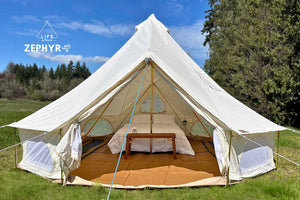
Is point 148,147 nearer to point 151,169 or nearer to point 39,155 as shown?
point 151,169

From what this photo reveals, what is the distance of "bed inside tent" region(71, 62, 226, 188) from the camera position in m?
3.15

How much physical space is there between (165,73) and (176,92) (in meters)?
0.33

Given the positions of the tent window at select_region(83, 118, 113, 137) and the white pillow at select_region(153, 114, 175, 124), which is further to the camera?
the tent window at select_region(83, 118, 113, 137)

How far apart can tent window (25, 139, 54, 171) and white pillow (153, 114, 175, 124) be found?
8.52 ft

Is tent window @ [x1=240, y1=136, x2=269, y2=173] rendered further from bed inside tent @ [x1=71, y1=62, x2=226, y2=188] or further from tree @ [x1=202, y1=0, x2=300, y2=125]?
tree @ [x1=202, y1=0, x2=300, y2=125]

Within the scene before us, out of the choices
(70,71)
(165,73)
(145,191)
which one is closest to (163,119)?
(165,73)

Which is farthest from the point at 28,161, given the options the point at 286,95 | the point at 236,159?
the point at 286,95

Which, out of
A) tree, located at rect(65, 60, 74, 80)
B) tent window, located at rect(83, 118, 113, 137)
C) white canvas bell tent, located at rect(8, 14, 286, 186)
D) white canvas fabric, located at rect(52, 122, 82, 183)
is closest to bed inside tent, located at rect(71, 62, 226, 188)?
tent window, located at rect(83, 118, 113, 137)

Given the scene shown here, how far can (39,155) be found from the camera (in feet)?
10.7

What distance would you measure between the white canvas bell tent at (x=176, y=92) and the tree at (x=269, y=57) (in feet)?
18.3

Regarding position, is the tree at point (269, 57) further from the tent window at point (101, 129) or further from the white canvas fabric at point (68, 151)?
the white canvas fabric at point (68, 151)

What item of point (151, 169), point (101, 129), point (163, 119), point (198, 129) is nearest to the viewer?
point (151, 169)

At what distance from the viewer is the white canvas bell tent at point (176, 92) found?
2.93m

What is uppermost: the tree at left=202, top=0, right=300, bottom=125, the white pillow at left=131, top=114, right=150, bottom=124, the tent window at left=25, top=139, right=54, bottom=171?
the tree at left=202, top=0, right=300, bottom=125
